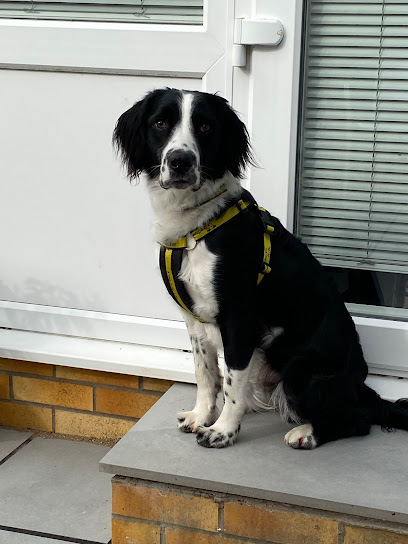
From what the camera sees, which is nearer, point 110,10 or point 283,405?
point 283,405

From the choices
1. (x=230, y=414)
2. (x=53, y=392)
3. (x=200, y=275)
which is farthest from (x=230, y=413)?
(x=53, y=392)

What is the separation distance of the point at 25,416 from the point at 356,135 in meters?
1.77

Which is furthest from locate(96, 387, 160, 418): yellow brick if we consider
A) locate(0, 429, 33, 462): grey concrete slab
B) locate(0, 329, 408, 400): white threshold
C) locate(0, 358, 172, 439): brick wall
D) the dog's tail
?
the dog's tail

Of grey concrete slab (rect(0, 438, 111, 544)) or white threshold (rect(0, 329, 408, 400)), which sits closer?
grey concrete slab (rect(0, 438, 111, 544))

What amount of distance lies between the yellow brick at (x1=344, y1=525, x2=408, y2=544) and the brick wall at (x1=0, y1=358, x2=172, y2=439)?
3.59ft

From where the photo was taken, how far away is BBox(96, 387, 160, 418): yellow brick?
127 inches

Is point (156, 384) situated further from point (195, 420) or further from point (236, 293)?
point (236, 293)

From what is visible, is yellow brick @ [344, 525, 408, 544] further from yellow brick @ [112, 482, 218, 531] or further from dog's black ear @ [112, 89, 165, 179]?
dog's black ear @ [112, 89, 165, 179]

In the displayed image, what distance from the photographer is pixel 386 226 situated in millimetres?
2955

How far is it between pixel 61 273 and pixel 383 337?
1.30 meters

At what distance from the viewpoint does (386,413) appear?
8.95 ft

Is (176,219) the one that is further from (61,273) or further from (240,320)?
(61,273)

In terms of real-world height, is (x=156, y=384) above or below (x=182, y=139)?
below

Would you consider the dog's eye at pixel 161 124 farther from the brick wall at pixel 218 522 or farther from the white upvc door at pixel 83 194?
the brick wall at pixel 218 522
